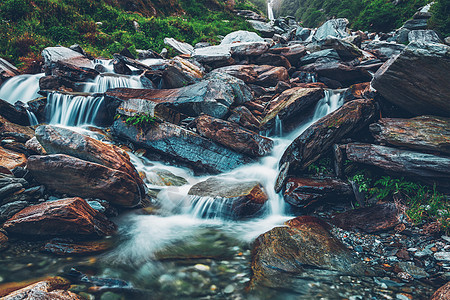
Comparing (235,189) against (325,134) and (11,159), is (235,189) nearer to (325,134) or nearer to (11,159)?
(325,134)

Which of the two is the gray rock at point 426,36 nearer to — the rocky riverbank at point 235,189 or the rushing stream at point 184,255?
the rocky riverbank at point 235,189

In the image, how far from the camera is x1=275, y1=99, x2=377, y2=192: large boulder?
6328mm

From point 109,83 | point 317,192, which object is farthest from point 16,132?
point 317,192

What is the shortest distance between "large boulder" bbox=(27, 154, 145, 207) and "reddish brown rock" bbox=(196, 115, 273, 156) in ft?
11.0

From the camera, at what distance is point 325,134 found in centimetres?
634

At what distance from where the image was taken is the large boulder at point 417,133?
4.89m

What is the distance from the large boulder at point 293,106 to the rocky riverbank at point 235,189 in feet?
0.24

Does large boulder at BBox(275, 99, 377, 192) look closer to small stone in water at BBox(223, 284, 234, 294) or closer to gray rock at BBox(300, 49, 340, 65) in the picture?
small stone in water at BBox(223, 284, 234, 294)

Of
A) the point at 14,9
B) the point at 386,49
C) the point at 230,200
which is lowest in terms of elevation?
the point at 230,200

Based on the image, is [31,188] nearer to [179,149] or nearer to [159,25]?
[179,149]

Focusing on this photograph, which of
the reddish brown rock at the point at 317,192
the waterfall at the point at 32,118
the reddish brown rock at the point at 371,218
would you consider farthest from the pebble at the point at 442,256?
the waterfall at the point at 32,118

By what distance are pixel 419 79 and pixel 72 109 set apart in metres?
11.2

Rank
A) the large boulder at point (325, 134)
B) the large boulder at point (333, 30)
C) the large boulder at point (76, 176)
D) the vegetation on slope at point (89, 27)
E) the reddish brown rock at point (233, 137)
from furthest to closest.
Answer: the large boulder at point (333, 30)
the vegetation on slope at point (89, 27)
the reddish brown rock at point (233, 137)
the large boulder at point (325, 134)
the large boulder at point (76, 176)

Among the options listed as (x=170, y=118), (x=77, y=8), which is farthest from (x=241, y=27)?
(x=170, y=118)
